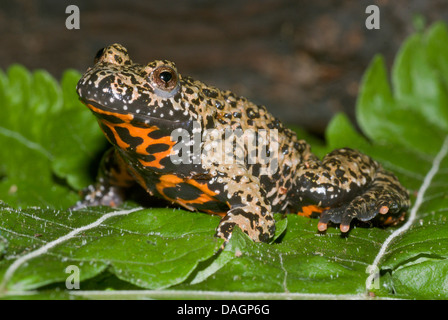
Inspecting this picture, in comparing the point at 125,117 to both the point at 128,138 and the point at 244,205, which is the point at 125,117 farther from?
the point at 244,205

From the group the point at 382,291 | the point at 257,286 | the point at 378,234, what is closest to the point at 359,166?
the point at 378,234

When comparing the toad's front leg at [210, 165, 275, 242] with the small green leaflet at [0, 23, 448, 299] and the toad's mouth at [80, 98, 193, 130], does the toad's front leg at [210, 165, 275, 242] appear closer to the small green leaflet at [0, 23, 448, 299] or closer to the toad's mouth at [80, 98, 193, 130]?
the small green leaflet at [0, 23, 448, 299]

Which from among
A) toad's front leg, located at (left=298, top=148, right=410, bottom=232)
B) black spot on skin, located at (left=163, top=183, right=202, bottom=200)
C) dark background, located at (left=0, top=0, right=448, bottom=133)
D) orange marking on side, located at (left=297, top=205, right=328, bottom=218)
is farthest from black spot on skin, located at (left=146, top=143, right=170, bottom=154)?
dark background, located at (left=0, top=0, right=448, bottom=133)

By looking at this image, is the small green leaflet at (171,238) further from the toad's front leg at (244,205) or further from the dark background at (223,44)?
the dark background at (223,44)

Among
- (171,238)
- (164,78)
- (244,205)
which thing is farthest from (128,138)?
(244,205)

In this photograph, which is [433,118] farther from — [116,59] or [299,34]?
[116,59]

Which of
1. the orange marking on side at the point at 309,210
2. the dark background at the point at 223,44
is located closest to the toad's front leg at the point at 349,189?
the orange marking on side at the point at 309,210

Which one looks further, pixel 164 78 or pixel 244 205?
pixel 244 205
